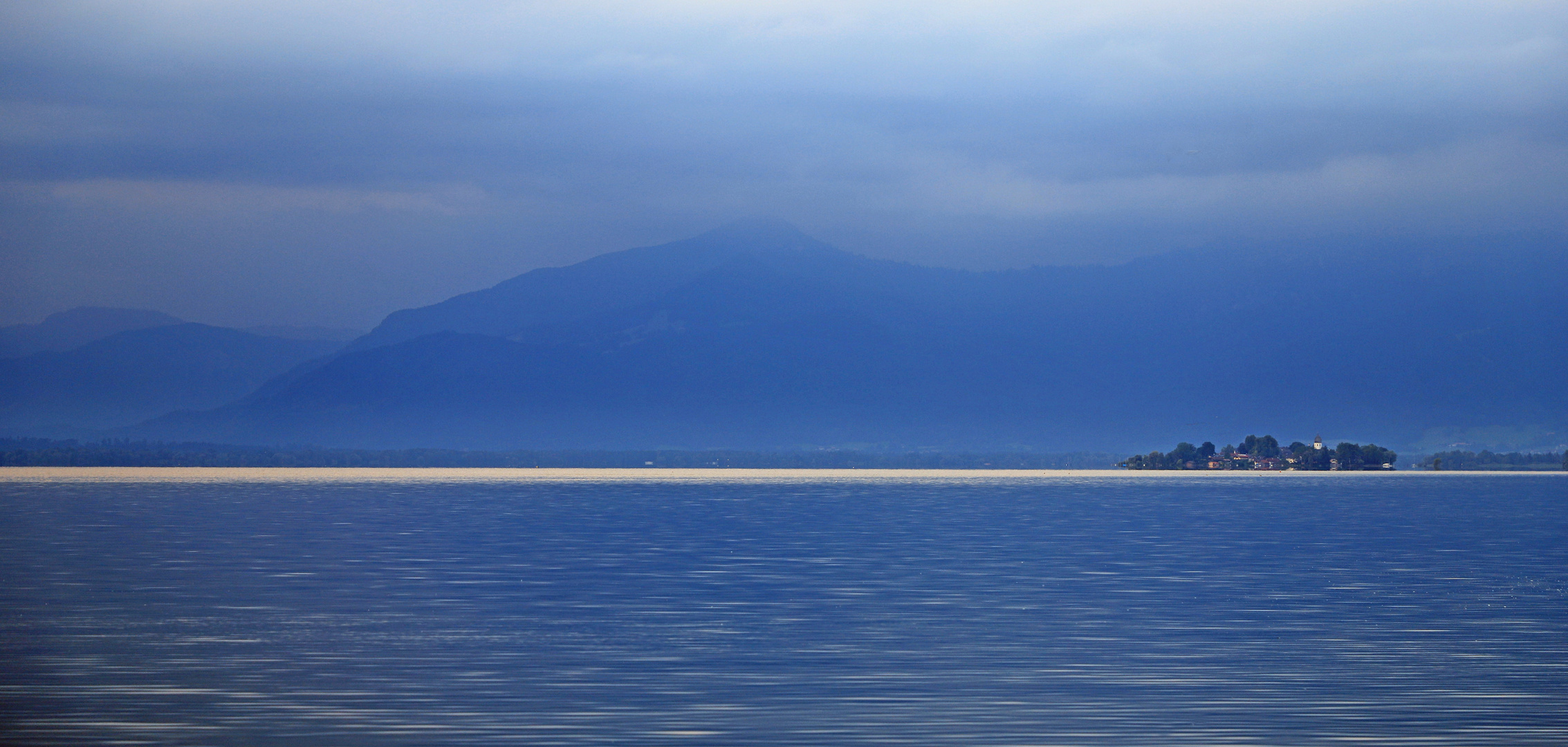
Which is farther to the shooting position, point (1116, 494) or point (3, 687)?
point (1116, 494)

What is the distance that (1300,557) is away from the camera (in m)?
66.9

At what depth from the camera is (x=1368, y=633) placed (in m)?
39.7

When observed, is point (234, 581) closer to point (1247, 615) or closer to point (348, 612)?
point (348, 612)

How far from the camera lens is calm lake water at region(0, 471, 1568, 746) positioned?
27.5 m

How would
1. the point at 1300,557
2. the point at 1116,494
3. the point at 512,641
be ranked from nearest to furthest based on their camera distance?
the point at 512,641
the point at 1300,557
the point at 1116,494

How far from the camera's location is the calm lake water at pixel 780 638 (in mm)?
27500

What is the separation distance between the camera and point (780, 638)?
3869 cm

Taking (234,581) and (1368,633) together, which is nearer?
(1368,633)

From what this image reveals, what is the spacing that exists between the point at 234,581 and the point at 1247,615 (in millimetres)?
32154

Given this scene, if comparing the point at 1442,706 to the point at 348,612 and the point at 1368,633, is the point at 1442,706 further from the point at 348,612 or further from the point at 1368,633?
the point at 348,612

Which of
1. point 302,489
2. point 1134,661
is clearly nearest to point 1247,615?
point 1134,661

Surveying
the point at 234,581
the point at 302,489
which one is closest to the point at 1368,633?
the point at 234,581

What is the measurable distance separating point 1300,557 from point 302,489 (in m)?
129

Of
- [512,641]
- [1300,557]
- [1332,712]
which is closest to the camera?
[1332,712]
